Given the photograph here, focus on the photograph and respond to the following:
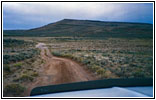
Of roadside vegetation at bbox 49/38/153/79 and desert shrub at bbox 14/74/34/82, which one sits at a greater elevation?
roadside vegetation at bbox 49/38/153/79

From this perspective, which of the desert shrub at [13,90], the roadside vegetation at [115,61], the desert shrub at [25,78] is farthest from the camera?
the roadside vegetation at [115,61]

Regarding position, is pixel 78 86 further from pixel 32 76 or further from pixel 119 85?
pixel 32 76

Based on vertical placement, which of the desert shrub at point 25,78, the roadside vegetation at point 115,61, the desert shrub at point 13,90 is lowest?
the desert shrub at point 13,90

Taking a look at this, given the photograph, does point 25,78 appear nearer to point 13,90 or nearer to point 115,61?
point 13,90

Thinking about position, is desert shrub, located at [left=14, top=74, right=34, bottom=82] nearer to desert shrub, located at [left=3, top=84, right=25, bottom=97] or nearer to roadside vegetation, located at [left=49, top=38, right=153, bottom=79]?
desert shrub, located at [left=3, top=84, right=25, bottom=97]

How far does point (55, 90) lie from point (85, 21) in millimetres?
126901

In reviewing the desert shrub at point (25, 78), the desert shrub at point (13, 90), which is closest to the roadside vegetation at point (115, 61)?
the desert shrub at point (25, 78)

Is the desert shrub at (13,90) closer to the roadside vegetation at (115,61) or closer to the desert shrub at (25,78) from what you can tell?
the desert shrub at (25,78)

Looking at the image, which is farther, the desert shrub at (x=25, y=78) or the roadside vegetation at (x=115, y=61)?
the roadside vegetation at (x=115, y=61)

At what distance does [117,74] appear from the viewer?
9828 mm

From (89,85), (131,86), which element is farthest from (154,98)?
(89,85)

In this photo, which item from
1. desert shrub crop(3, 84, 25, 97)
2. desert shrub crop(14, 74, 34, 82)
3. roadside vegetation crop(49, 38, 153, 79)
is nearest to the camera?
desert shrub crop(3, 84, 25, 97)

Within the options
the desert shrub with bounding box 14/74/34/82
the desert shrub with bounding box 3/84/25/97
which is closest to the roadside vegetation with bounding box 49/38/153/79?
the desert shrub with bounding box 14/74/34/82

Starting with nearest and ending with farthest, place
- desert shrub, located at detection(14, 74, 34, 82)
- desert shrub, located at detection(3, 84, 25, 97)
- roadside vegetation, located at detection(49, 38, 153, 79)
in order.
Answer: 1. desert shrub, located at detection(3, 84, 25, 97)
2. desert shrub, located at detection(14, 74, 34, 82)
3. roadside vegetation, located at detection(49, 38, 153, 79)
